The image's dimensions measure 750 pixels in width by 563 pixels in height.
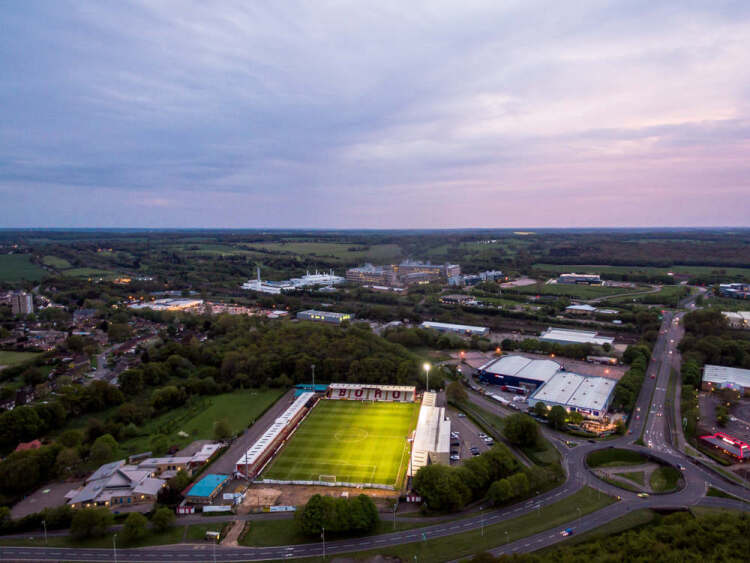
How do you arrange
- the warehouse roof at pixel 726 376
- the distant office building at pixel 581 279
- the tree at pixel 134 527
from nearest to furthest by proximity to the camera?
the tree at pixel 134 527
the warehouse roof at pixel 726 376
the distant office building at pixel 581 279

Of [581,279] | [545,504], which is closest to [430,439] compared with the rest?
[545,504]

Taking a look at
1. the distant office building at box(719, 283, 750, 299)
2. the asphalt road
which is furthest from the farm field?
the asphalt road

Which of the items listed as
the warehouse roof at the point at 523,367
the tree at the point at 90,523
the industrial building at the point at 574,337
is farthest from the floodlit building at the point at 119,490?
the industrial building at the point at 574,337

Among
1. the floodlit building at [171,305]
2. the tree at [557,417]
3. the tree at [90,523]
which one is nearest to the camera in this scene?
the tree at [90,523]

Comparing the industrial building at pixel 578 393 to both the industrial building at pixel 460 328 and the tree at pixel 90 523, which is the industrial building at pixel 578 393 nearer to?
the industrial building at pixel 460 328

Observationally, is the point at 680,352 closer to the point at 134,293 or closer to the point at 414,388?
the point at 414,388

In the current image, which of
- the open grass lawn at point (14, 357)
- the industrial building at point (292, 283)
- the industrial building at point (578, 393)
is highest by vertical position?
the industrial building at point (292, 283)

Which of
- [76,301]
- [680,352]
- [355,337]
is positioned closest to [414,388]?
[355,337]
